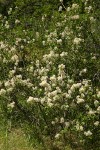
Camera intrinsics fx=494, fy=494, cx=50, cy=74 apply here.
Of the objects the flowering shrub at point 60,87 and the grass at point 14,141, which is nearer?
the flowering shrub at point 60,87

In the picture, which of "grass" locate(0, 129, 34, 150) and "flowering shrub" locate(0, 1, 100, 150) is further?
"grass" locate(0, 129, 34, 150)

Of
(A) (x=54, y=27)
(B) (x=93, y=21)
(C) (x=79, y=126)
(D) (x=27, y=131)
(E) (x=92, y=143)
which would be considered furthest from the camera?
(A) (x=54, y=27)

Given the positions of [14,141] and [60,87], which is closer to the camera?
[60,87]

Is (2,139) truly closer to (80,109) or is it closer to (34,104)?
(34,104)

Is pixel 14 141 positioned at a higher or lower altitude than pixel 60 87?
lower

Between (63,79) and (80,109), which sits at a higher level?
(63,79)

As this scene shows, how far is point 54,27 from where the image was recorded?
35.7ft

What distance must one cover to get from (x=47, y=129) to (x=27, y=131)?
16.8 inches

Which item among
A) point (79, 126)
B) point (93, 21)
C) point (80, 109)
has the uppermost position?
point (93, 21)

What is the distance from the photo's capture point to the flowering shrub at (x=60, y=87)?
326 inches

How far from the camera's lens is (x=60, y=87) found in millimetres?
8531

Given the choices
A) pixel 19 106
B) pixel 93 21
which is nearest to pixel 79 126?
pixel 19 106

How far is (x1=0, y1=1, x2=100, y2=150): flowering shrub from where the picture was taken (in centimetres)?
827

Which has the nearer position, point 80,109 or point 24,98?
point 80,109
